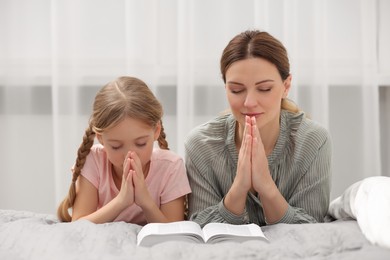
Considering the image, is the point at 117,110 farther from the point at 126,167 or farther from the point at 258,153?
the point at 258,153

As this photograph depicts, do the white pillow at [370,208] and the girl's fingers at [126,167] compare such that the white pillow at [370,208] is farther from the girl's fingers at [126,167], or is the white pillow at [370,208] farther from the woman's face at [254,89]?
the girl's fingers at [126,167]

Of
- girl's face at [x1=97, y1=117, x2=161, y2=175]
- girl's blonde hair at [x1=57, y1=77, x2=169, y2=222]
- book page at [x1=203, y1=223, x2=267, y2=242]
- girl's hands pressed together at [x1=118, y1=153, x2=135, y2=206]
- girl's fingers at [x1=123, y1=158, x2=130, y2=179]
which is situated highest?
girl's blonde hair at [x1=57, y1=77, x2=169, y2=222]

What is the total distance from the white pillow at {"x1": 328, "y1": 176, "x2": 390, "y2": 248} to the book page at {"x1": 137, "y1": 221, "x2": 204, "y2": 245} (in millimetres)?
433

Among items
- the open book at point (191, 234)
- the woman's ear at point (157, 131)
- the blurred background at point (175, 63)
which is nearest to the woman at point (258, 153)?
the woman's ear at point (157, 131)

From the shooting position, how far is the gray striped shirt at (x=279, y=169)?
6.61 ft

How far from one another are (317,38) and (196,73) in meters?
0.60

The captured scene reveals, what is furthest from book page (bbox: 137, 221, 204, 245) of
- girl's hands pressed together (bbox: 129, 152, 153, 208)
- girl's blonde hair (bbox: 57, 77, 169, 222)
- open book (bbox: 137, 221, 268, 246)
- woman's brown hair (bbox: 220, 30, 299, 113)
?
woman's brown hair (bbox: 220, 30, 299, 113)

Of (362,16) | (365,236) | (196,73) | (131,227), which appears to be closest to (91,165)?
(131,227)

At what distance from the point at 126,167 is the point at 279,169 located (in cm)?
50

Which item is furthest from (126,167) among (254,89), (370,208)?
(370,208)

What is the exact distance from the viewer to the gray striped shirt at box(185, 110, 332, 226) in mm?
2016

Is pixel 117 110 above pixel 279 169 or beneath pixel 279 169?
above

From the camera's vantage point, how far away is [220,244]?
1.53m

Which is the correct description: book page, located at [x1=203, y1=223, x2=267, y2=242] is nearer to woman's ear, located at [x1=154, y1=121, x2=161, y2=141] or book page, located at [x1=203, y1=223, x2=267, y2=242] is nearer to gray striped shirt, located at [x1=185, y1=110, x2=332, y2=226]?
gray striped shirt, located at [x1=185, y1=110, x2=332, y2=226]
